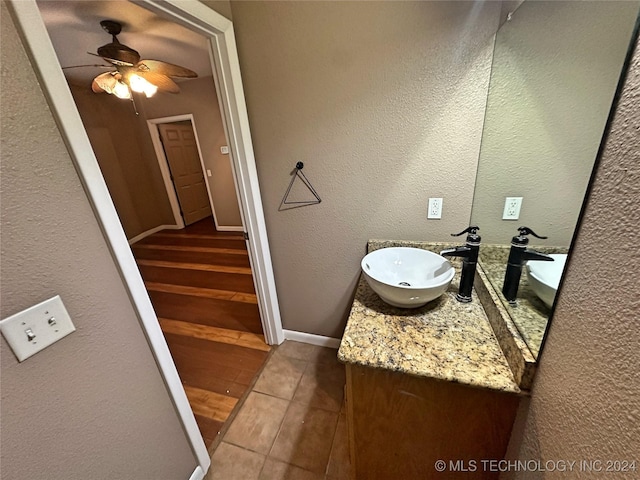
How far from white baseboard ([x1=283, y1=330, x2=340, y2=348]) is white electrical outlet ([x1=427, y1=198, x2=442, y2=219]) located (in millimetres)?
1128

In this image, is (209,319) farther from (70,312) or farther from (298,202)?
(70,312)

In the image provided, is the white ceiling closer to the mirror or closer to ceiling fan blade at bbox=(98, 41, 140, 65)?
ceiling fan blade at bbox=(98, 41, 140, 65)

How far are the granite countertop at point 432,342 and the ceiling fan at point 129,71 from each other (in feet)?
8.36

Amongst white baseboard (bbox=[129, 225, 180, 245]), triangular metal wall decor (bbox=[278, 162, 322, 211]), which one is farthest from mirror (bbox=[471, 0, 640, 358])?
white baseboard (bbox=[129, 225, 180, 245])

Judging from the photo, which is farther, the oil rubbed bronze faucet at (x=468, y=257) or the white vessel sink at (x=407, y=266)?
the white vessel sink at (x=407, y=266)

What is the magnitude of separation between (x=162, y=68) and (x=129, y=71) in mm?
258

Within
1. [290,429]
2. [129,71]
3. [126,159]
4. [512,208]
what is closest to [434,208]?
[512,208]

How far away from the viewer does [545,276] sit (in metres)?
0.80

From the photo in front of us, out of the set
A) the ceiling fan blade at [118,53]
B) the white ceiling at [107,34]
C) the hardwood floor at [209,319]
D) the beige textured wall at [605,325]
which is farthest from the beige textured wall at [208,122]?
the beige textured wall at [605,325]

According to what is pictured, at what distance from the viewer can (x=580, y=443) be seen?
52 cm

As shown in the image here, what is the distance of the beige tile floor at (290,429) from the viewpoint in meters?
1.21

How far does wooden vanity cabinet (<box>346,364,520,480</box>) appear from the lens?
2.69 feet

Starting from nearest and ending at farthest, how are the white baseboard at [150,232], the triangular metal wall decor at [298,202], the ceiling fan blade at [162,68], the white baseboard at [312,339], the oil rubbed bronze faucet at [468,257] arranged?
the oil rubbed bronze faucet at [468,257]
the triangular metal wall decor at [298,202]
the white baseboard at [312,339]
the ceiling fan blade at [162,68]
the white baseboard at [150,232]

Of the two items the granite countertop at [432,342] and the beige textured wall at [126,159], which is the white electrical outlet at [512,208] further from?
the beige textured wall at [126,159]
